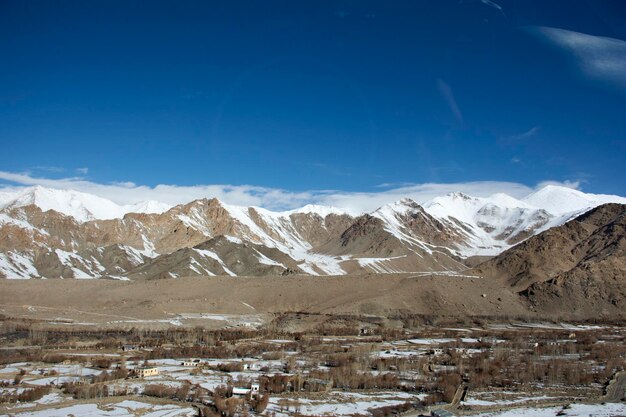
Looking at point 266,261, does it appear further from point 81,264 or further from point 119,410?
point 119,410

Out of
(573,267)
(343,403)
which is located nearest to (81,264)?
(573,267)

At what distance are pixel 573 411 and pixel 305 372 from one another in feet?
60.6

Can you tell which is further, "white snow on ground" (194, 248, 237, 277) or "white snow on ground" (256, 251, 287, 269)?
"white snow on ground" (256, 251, 287, 269)

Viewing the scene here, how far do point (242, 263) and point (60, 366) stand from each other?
119525mm

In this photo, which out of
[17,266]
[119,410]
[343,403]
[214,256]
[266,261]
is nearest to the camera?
[119,410]

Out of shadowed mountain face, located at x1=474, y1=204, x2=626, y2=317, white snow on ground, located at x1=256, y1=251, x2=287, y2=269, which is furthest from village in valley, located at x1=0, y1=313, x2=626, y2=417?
white snow on ground, located at x1=256, y1=251, x2=287, y2=269

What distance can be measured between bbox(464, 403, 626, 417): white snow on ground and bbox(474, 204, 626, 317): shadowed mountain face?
202 feet

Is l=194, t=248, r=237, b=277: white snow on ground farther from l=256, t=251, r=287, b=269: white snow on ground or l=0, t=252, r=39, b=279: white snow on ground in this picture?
l=0, t=252, r=39, b=279: white snow on ground

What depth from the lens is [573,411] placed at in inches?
1399

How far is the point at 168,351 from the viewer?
56.9m

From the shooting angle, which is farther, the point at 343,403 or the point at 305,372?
the point at 305,372

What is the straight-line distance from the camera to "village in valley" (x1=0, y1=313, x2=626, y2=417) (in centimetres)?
3612

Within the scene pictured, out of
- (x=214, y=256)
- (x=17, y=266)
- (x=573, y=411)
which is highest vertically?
(x=214, y=256)

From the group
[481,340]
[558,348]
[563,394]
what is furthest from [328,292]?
[563,394]
